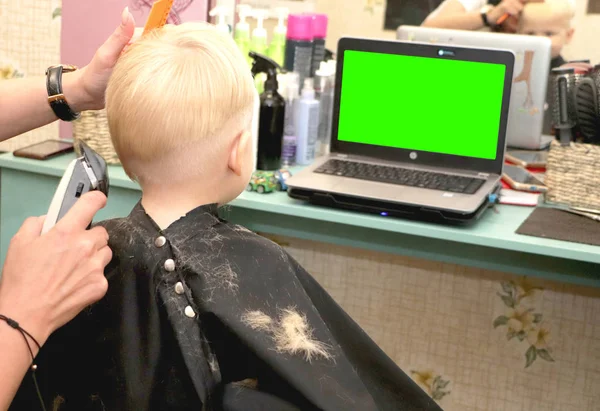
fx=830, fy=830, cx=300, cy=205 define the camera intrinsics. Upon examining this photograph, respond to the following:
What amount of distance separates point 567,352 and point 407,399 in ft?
3.18

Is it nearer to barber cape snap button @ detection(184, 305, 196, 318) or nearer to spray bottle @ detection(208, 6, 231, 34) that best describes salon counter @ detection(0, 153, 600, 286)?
spray bottle @ detection(208, 6, 231, 34)

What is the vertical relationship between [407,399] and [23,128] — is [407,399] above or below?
below

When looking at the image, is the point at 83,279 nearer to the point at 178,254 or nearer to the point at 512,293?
the point at 178,254

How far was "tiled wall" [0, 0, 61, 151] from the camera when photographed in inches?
93.0

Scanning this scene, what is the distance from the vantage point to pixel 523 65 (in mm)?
2248

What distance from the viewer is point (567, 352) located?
2.24 m

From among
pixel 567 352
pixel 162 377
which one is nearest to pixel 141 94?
pixel 162 377

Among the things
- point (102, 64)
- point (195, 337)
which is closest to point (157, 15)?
point (102, 64)

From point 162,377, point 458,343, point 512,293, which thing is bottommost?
point 458,343

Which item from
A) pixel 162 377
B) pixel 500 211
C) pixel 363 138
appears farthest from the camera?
pixel 363 138

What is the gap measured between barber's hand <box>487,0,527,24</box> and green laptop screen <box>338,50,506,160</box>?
93cm

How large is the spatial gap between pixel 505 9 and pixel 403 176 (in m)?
1.11

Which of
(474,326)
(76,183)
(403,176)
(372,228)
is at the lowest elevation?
(474,326)

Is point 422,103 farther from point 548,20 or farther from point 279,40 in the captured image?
point 548,20
